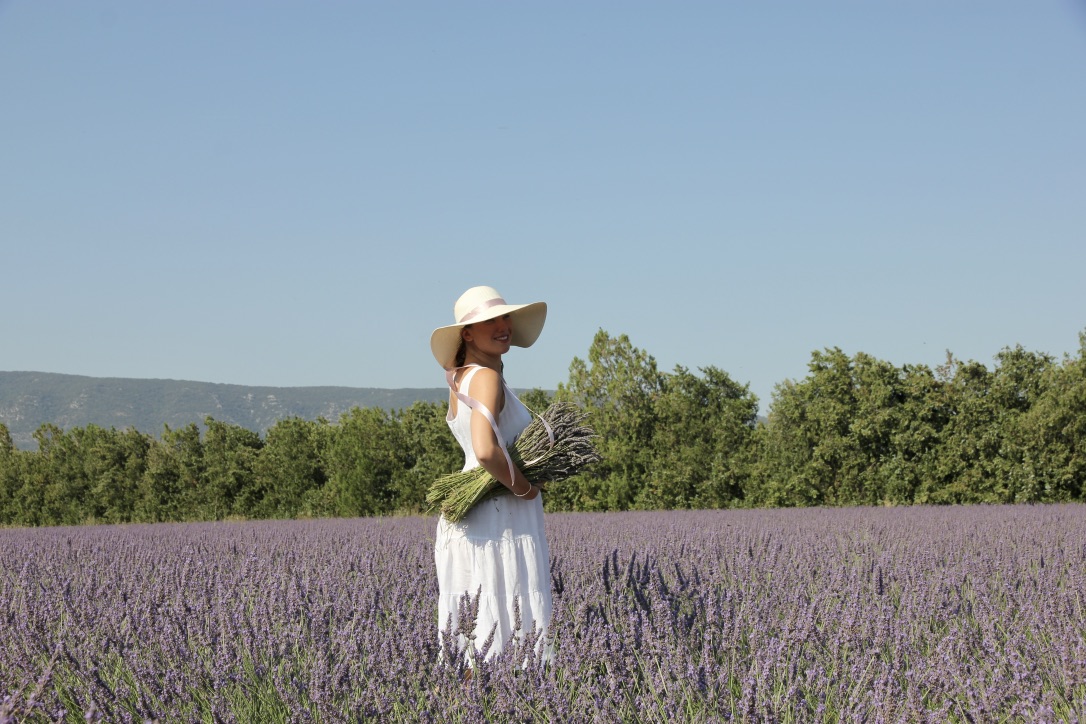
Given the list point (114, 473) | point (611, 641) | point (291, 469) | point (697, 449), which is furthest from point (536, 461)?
point (114, 473)

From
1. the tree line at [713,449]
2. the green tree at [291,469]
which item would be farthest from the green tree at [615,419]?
the green tree at [291,469]

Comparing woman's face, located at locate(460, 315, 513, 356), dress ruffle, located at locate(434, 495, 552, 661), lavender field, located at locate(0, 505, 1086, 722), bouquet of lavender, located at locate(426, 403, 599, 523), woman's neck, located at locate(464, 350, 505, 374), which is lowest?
lavender field, located at locate(0, 505, 1086, 722)

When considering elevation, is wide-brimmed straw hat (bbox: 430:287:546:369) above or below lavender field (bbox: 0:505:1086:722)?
above

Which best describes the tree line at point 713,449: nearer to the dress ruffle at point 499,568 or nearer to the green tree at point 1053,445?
Result: the green tree at point 1053,445

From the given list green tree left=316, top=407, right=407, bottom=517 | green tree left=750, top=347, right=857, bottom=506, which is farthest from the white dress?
green tree left=316, top=407, right=407, bottom=517

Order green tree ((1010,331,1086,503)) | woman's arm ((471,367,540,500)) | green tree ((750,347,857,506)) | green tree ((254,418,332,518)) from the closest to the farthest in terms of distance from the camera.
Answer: woman's arm ((471,367,540,500)) < green tree ((1010,331,1086,503)) < green tree ((750,347,857,506)) < green tree ((254,418,332,518))

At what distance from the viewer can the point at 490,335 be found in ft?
11.0

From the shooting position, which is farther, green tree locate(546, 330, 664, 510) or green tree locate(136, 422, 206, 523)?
green tree locate(136, 422, 206, 523)

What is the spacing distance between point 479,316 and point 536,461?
0.50 metres

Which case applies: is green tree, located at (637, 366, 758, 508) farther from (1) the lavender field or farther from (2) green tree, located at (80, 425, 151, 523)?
(2) green tree, located at (80, 425, 151, 523)

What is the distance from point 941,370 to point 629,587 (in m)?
9.90

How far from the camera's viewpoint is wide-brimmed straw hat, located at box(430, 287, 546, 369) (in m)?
3.31

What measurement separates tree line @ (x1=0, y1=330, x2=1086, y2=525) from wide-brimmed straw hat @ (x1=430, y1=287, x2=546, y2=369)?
8091mm

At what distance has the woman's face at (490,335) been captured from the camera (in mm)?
3336
